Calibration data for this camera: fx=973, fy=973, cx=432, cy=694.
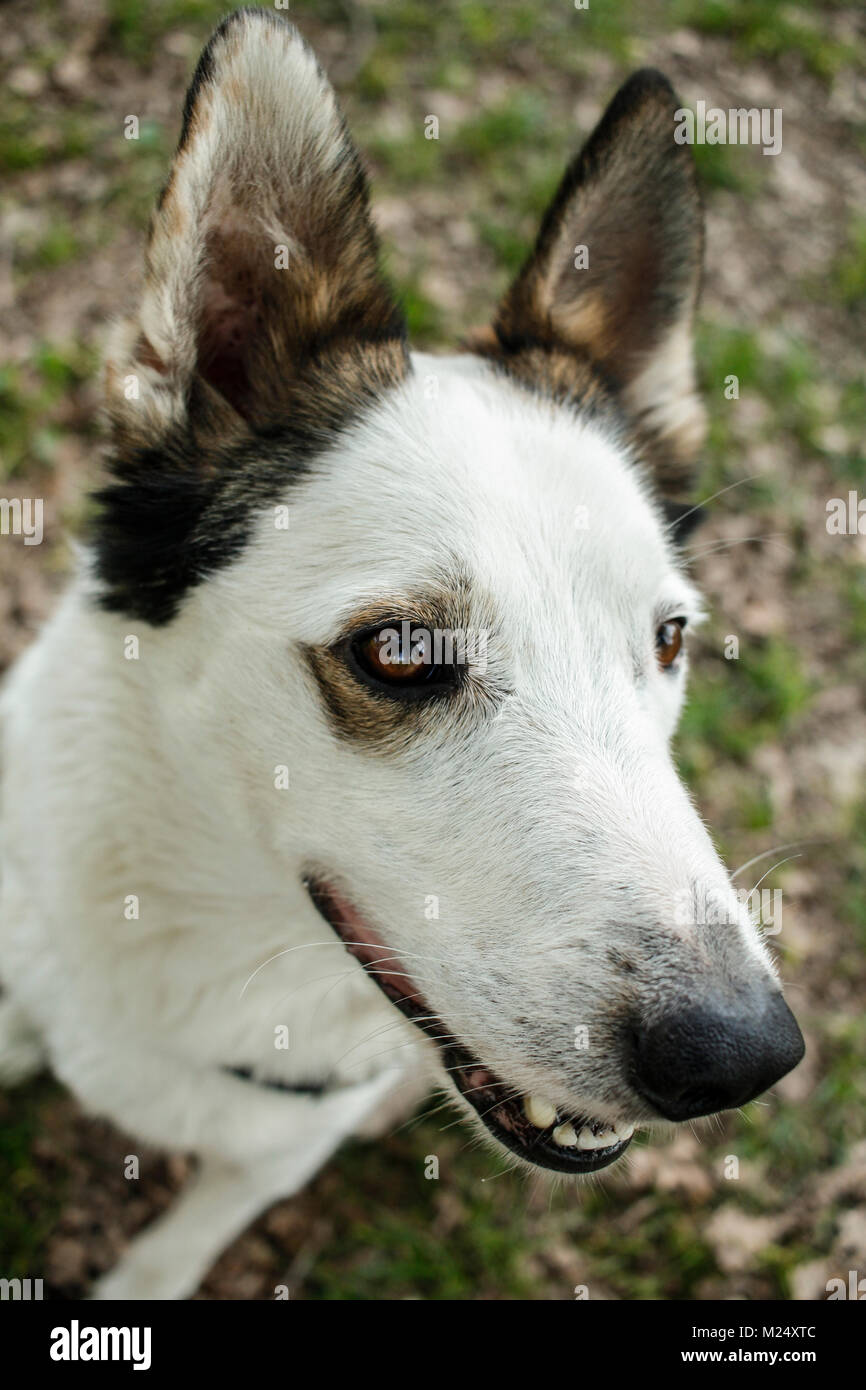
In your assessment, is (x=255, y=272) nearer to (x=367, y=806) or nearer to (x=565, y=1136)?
(x=367, y=806)

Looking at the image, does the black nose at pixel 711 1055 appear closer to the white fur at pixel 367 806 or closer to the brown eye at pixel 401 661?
the white fur at pixel 367 806

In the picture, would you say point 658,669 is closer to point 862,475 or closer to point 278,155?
point 278,155

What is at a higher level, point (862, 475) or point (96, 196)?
point (96, 196)

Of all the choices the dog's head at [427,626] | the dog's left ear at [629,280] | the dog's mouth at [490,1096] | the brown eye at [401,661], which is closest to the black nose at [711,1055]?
the dog's head at [427,626]

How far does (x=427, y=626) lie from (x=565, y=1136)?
3.58 feet

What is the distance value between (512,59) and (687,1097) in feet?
20.5

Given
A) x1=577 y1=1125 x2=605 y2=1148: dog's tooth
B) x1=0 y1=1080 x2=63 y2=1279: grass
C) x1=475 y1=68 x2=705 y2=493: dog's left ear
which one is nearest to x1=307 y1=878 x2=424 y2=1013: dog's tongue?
x1=577 y1=1125 x2=605 y2=1148: dog's tooth

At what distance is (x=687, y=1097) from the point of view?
1.72m

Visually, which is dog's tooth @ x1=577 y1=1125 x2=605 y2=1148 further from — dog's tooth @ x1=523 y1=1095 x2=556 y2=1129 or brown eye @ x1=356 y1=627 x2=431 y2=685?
brown eye @ x1=356 y1=627 x2=431 y2=685

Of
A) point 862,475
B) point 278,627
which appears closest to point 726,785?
point 862,475

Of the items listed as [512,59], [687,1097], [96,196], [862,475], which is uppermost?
[512,59]

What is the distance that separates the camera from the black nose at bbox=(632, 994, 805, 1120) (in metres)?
1.67

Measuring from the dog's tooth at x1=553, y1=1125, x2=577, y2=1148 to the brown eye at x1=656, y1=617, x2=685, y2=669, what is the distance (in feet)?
3.53
